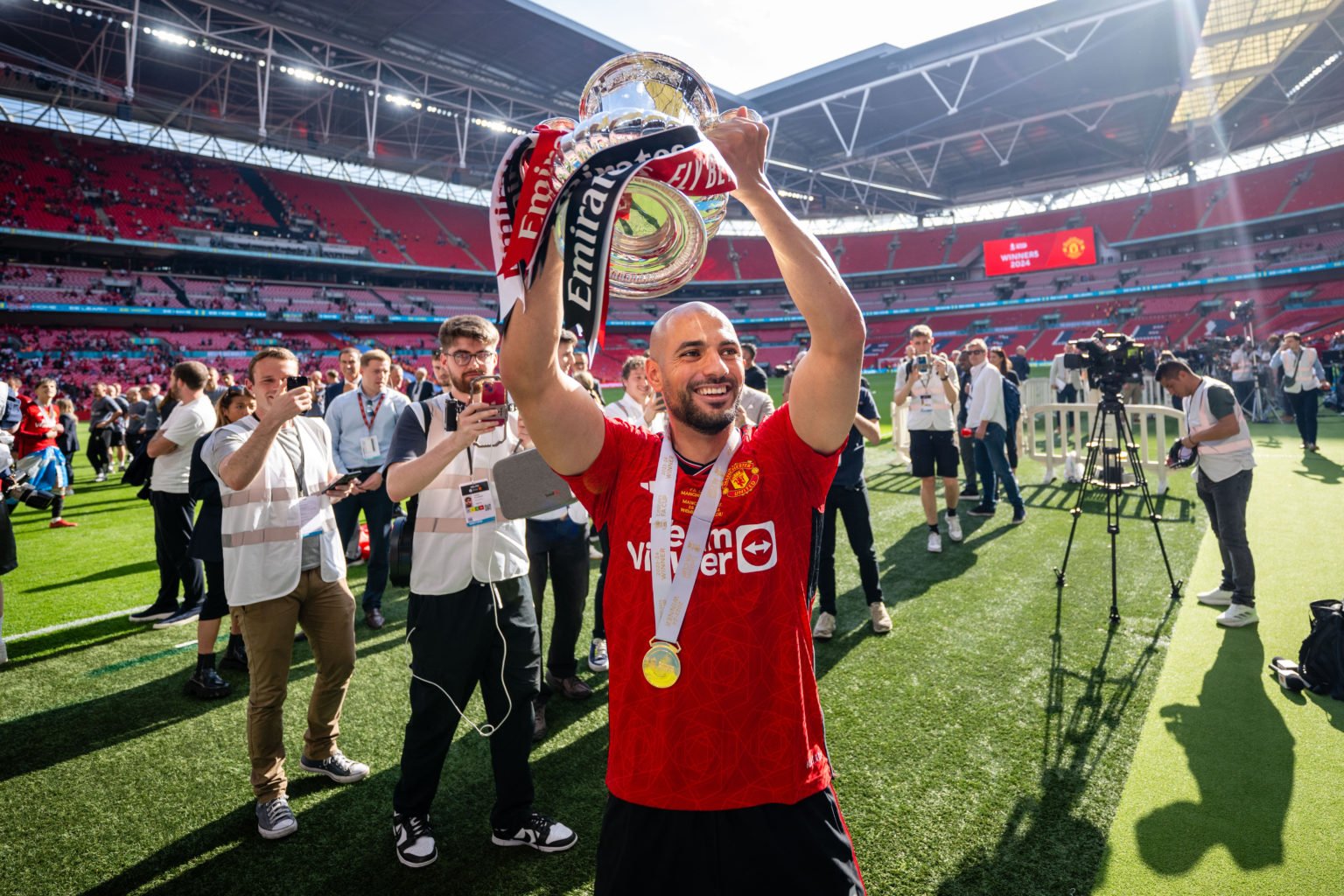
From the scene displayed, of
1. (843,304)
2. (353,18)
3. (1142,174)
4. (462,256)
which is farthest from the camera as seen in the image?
(462,256)

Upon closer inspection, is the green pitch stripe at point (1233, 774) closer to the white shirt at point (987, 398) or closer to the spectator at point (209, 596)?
the white shirt at point (987, 398)

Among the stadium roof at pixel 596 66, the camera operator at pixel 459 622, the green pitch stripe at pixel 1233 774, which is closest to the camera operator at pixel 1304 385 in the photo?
the green pitch stripe at pixel 1233 774

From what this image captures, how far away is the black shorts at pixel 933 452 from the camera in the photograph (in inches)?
254

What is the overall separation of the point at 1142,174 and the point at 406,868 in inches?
2231

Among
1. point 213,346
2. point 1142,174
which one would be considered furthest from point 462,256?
point 1142,174

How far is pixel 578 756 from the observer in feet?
11.1

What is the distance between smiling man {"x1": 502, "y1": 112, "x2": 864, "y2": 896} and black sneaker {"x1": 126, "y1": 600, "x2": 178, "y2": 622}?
589 centimetres

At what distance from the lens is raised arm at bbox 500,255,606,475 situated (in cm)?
138

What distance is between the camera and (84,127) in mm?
32625

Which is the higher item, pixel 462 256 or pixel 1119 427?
pixel 462 256

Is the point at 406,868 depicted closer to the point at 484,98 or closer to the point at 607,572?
the point at 607,572

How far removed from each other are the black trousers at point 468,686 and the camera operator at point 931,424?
475 centimetres

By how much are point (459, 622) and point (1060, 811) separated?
2.66 metres

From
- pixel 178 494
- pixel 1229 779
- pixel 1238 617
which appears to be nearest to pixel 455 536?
pixel 1229 779
